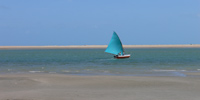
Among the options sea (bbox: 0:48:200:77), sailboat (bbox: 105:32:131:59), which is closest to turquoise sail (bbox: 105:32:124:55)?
sailboat (bbox: 105:32:131:59)

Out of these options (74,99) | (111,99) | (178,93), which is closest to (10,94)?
(74,99)

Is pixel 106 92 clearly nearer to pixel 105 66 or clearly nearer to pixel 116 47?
pixel 105 66

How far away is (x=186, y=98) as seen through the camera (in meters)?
12.6

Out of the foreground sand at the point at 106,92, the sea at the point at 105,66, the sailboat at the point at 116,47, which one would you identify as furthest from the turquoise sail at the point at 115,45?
the foreground sand at the point at 106,92

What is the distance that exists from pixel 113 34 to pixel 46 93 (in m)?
38.4

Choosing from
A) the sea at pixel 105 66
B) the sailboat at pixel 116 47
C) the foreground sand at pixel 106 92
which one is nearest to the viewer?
the foreground sand at pixel 106 92

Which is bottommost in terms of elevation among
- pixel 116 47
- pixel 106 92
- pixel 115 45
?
pixel 116 47

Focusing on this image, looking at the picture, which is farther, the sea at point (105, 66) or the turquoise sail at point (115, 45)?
the turquoise sail at point (115, 45)

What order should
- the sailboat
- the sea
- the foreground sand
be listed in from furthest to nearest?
1. the sailboat
2. the sea
3. the foreground sand

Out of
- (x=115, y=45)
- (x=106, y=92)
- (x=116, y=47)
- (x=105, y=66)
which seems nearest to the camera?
(x=106, y=92)

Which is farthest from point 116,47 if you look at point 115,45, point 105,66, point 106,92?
point 106,92

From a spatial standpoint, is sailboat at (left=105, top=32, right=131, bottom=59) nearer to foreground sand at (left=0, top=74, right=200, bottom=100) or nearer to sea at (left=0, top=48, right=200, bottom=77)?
sea at (left=0, top=48, right=200, bottom=77)

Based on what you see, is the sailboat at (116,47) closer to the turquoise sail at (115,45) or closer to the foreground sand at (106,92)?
the turquoise sail at (115,45)

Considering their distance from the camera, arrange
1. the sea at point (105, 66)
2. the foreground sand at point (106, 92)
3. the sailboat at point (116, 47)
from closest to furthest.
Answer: the foreground sand at point (106, 92)
the sea at point (105, 66)
the sailboat at point (116, 47)
